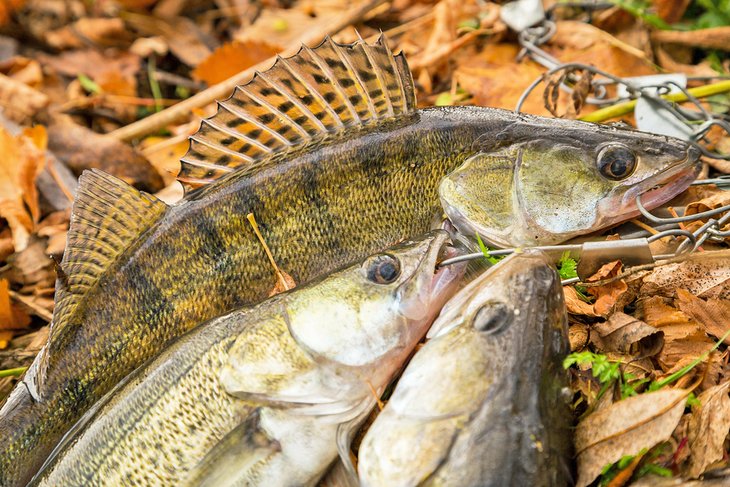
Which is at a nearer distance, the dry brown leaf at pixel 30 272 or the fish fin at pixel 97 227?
the fish fin at pixel 97 227

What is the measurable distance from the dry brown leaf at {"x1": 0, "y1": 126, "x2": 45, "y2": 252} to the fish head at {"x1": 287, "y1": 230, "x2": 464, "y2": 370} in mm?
2204

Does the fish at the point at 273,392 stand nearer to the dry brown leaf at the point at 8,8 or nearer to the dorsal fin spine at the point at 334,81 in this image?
the dorsal fin spine at the point at 334,81

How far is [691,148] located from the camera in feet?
8.66

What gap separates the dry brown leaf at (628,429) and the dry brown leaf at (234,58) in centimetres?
340

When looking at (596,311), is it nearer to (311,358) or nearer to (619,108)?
(311,358)

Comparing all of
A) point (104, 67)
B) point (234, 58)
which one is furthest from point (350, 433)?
point (104, 67)

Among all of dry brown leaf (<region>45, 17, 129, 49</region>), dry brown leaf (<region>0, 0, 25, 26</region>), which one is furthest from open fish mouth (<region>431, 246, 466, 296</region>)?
dry brown leaf (<region>0, 0, 25, 26</region>)

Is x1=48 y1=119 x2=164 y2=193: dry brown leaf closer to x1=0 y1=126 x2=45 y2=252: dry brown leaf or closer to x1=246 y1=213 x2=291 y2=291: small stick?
x1=0 y1=126 x2=45 y2=252: dry brown leaf

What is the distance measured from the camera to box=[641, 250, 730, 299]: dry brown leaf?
2566mm

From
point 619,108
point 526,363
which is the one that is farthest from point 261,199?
point 619,108

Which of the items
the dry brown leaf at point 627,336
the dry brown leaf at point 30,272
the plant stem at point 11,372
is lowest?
the dry brown leaf at point 627,336

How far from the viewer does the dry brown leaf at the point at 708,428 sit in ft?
6.77

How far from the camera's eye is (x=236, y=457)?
85.4 inches

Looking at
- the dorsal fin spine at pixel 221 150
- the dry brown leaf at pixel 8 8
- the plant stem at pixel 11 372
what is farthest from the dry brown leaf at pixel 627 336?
the dry brown leaf at pixel 8 8
